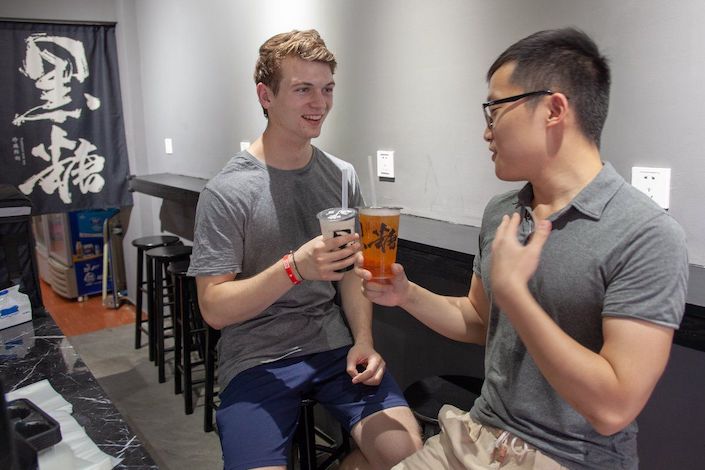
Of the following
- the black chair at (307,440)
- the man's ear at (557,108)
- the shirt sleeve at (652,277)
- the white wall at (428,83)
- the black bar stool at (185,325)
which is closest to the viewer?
the shirt sleeve at (652,277)

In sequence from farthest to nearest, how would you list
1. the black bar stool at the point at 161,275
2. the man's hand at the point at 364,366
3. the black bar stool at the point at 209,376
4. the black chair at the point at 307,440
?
1. the black bar stool at the point at 161,275
2. the black bar stool at the point at 209,376
3. the black chair at the point at 307,440
4. the man's hand at the point at 364,366

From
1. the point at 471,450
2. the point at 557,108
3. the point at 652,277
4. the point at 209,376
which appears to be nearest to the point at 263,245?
the point at 471,450

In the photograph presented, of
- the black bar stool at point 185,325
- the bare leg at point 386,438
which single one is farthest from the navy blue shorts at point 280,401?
the black bar stool at point 185,325

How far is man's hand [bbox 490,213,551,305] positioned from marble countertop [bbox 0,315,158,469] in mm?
762

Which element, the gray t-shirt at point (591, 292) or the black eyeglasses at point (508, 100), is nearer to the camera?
the gray t-shirt at point (591, 292)

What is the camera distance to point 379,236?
1.23 m

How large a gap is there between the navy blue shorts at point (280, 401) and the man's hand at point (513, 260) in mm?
787

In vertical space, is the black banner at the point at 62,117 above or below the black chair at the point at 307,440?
above

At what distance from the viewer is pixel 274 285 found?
1.47m

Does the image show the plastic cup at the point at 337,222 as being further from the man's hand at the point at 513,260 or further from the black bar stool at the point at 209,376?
the black bar stool at the point at 209,376

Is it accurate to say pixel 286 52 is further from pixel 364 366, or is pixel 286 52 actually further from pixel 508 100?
pixel 364 366

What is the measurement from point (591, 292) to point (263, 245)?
102cm

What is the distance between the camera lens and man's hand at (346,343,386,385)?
1.55m

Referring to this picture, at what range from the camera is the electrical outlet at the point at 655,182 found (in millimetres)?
1461
